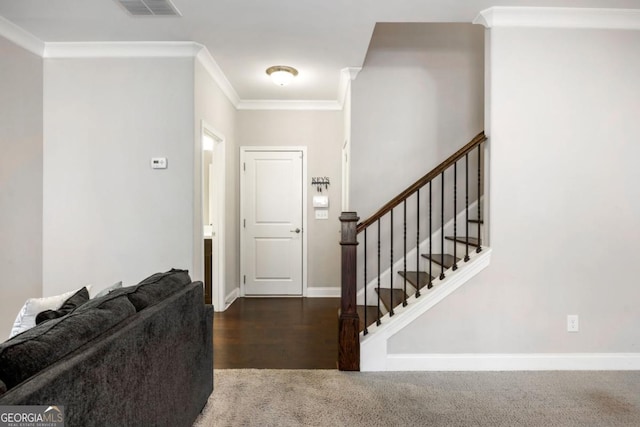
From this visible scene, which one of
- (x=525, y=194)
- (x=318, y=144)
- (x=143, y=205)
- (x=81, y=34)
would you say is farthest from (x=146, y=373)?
(x=318, y=144)

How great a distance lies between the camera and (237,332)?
3566 mm

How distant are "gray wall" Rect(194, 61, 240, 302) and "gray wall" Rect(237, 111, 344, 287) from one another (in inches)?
13.0

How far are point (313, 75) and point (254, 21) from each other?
1.25 m

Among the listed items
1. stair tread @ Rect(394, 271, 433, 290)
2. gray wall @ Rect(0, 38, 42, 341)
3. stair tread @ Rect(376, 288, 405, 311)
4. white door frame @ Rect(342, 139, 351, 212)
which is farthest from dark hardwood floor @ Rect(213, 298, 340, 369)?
gray wall @ Rect(0, 38, 42, 341)

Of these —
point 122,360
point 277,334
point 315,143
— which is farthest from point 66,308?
point 315,143

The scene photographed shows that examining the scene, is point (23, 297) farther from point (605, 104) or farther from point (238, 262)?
point (605, 104)

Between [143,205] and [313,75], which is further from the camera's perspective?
[313,75]

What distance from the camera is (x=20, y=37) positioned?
2910 millimetres

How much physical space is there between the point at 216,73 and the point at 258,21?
115 cm

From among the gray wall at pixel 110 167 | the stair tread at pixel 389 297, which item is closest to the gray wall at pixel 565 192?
the stair tread at pixel 389 297

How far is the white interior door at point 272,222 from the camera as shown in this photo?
197 inches

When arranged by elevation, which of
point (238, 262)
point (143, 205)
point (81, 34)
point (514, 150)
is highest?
point (81, 34)

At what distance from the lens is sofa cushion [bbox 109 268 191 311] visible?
1.59 meters

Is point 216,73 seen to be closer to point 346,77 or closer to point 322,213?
point 346,77
